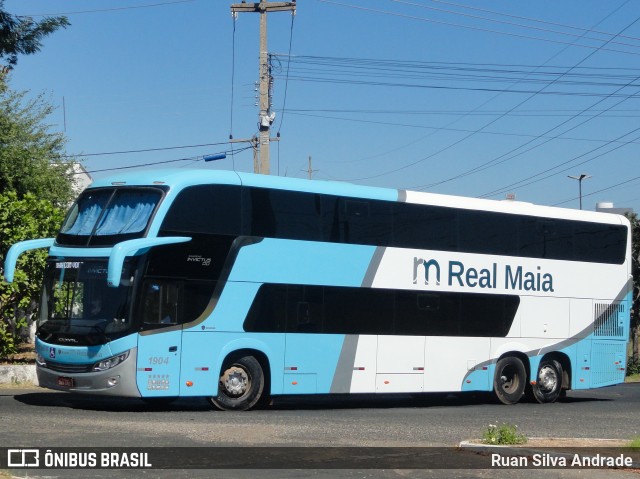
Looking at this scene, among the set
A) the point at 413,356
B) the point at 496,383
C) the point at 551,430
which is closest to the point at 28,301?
the point at 413,356

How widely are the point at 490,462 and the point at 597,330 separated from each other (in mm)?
14395

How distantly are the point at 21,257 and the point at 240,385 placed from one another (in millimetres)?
8017

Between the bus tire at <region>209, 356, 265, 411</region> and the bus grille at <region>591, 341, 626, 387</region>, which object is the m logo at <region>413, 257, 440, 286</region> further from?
the bus grille at <region>591, 341, 626, 387</region>

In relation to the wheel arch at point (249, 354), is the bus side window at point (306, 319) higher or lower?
higher

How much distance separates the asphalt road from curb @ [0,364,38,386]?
861 mm

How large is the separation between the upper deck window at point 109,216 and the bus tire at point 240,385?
3.13 meters

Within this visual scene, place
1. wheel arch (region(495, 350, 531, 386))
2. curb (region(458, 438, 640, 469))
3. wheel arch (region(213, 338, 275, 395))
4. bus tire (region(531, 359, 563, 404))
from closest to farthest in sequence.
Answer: curb (region(458, 438, 640, 469)) → wheel arch (region(213, 338, 275, 395)) → wheel arch (region(495, 350, 531, 386)) → bus tire (region(531, 359, 563, 404))

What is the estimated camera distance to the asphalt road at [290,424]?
484 inches

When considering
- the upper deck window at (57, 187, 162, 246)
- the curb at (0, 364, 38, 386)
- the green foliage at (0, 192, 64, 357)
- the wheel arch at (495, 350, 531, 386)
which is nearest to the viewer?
the upper deck window at (57, 187, 162, 246)

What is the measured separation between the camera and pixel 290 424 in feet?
52.9

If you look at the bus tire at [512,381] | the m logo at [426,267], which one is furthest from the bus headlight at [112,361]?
the bus tire at [512,381]

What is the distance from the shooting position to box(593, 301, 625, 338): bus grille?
2561 cm

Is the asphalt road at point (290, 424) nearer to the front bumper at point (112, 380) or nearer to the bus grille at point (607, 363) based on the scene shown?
the front bumper at point (112, 380)

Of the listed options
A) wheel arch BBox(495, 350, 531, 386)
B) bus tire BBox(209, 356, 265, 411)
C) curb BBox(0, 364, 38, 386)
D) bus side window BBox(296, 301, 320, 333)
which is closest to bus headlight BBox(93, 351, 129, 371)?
bus tire BBox(209, 356, 265, 411)
